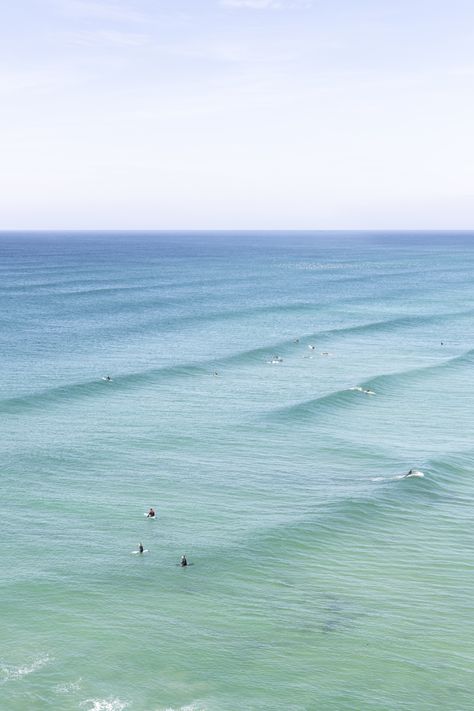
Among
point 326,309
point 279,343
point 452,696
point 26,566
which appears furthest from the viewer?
point 326,309

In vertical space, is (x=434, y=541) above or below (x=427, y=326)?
below

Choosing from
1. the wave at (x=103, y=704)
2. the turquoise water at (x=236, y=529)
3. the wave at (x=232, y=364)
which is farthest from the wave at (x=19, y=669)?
the wave at (x=232, y=364)

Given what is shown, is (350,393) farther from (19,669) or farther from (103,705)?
(103,705)

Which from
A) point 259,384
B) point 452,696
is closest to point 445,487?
point 452,696

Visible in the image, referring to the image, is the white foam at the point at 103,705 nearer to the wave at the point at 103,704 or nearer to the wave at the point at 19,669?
the wave at the point at 103,704

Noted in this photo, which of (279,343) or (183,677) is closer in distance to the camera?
(183,677)

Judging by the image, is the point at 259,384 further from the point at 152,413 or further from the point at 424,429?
the point at 424,429

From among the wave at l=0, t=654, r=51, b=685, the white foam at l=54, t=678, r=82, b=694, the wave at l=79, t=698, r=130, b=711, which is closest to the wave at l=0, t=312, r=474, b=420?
the wave at l=0, t=654, r=51, b=685
